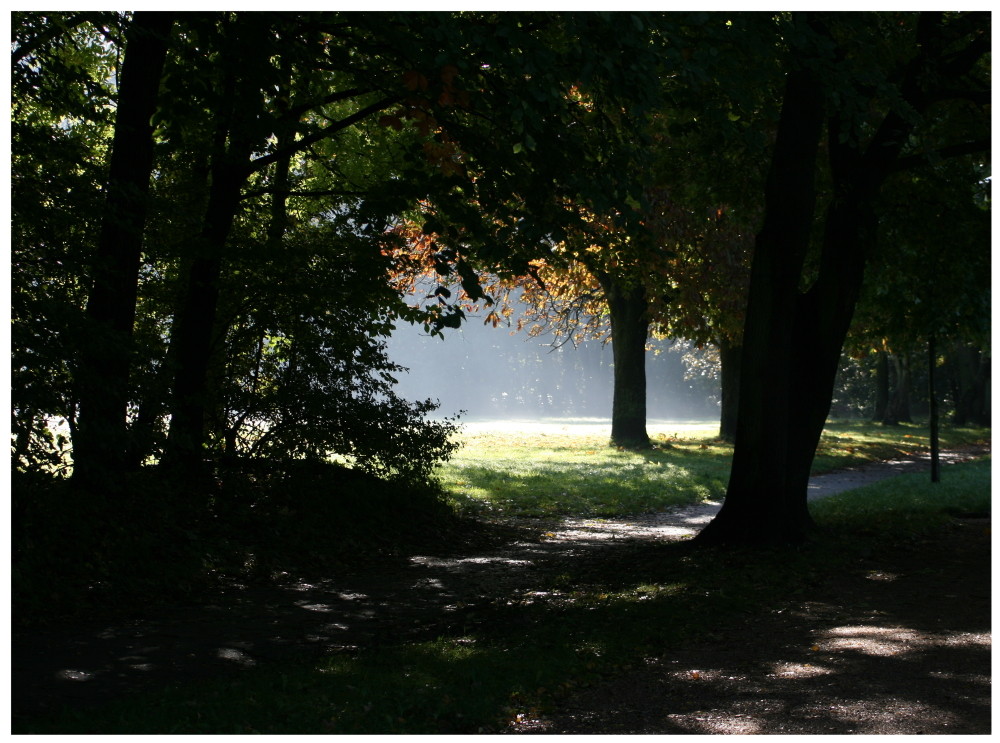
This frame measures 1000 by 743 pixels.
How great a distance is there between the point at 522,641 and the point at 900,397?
130ft

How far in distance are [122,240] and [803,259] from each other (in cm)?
791

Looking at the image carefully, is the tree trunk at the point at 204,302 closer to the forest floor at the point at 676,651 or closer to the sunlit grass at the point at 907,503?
the forest floor at the point at 676,651

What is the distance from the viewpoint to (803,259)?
11.5 meters

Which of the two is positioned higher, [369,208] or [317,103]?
[317,103]

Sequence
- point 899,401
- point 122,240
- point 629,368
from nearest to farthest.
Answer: point 122,240
point 629,368
point 899,401

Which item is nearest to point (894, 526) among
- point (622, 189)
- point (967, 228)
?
point (967, 228)

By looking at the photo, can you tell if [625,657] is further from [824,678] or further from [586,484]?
[586,484]

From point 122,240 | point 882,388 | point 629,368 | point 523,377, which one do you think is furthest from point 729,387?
point 523,377

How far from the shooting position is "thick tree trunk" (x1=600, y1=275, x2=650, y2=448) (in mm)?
28500

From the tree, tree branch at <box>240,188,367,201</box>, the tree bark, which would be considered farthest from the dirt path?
tree branch at <box>240,188,367,201</box>

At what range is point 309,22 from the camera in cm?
1014

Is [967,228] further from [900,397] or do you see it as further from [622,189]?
[900,397]

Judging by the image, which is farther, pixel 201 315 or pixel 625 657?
pixel 201 315

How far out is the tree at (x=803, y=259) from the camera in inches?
436
